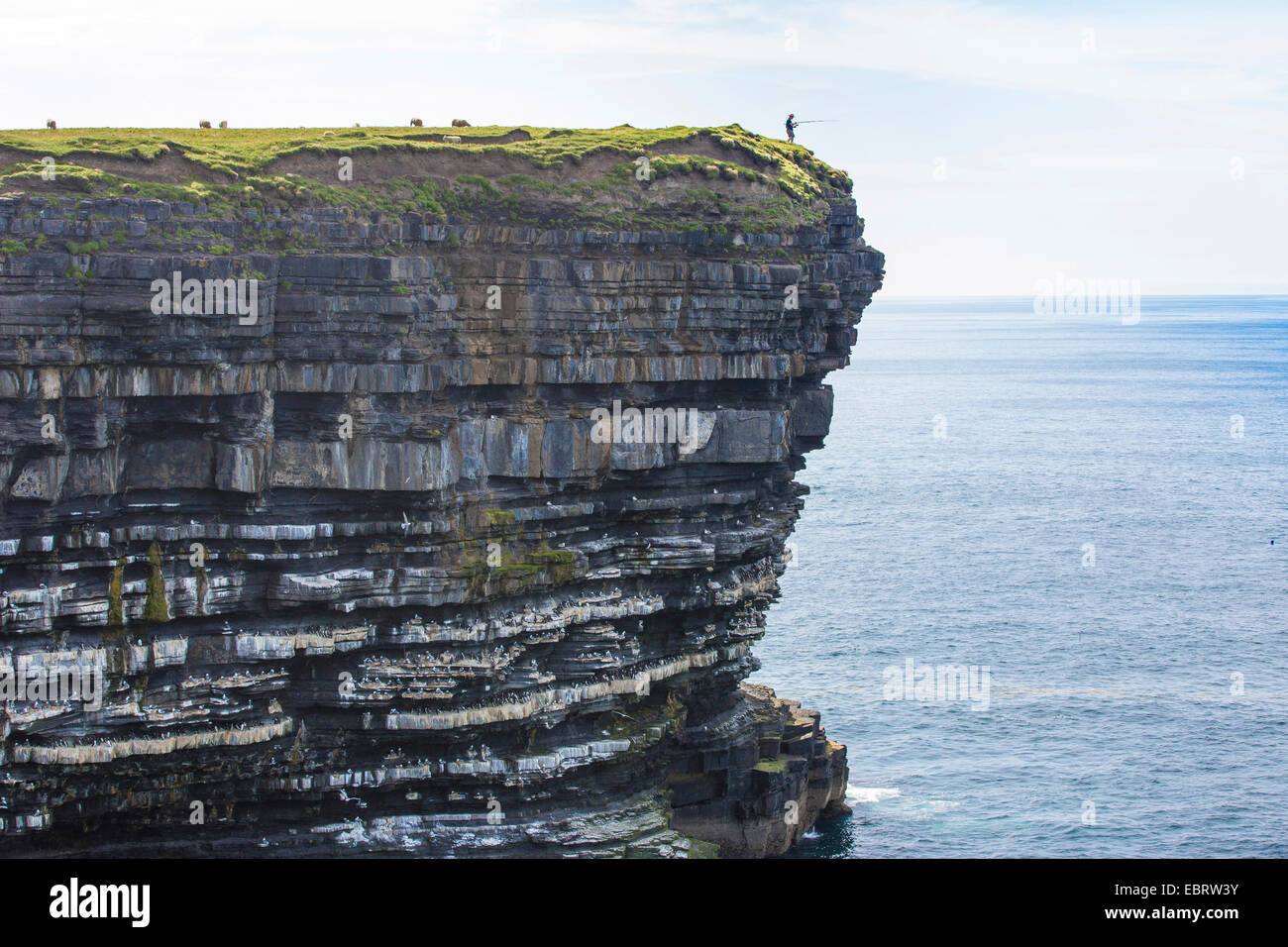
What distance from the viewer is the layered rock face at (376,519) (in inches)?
2189

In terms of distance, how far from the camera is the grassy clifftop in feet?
191

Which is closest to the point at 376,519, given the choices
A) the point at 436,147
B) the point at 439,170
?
the point at 439,170

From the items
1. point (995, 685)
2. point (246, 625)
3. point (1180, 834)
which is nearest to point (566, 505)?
point (246, 625)

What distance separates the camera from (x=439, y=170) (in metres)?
64.3

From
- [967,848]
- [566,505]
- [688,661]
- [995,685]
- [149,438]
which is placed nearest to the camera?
[149,438]

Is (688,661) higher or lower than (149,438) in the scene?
lower

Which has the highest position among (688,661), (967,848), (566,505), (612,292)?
(612,292)

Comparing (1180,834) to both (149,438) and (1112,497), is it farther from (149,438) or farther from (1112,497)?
(1112,497)

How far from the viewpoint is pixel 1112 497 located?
509 ft

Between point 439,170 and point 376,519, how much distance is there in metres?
14.1

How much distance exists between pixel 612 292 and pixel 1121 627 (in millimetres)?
58416

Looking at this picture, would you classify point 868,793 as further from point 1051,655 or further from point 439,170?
point 439,170

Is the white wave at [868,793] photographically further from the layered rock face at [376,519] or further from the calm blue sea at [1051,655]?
the layered rock face at [376,519]

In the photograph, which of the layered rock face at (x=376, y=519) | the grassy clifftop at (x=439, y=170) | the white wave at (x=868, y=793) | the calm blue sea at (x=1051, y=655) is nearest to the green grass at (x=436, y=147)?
the grassy clifftop at (x=439, y=170)
